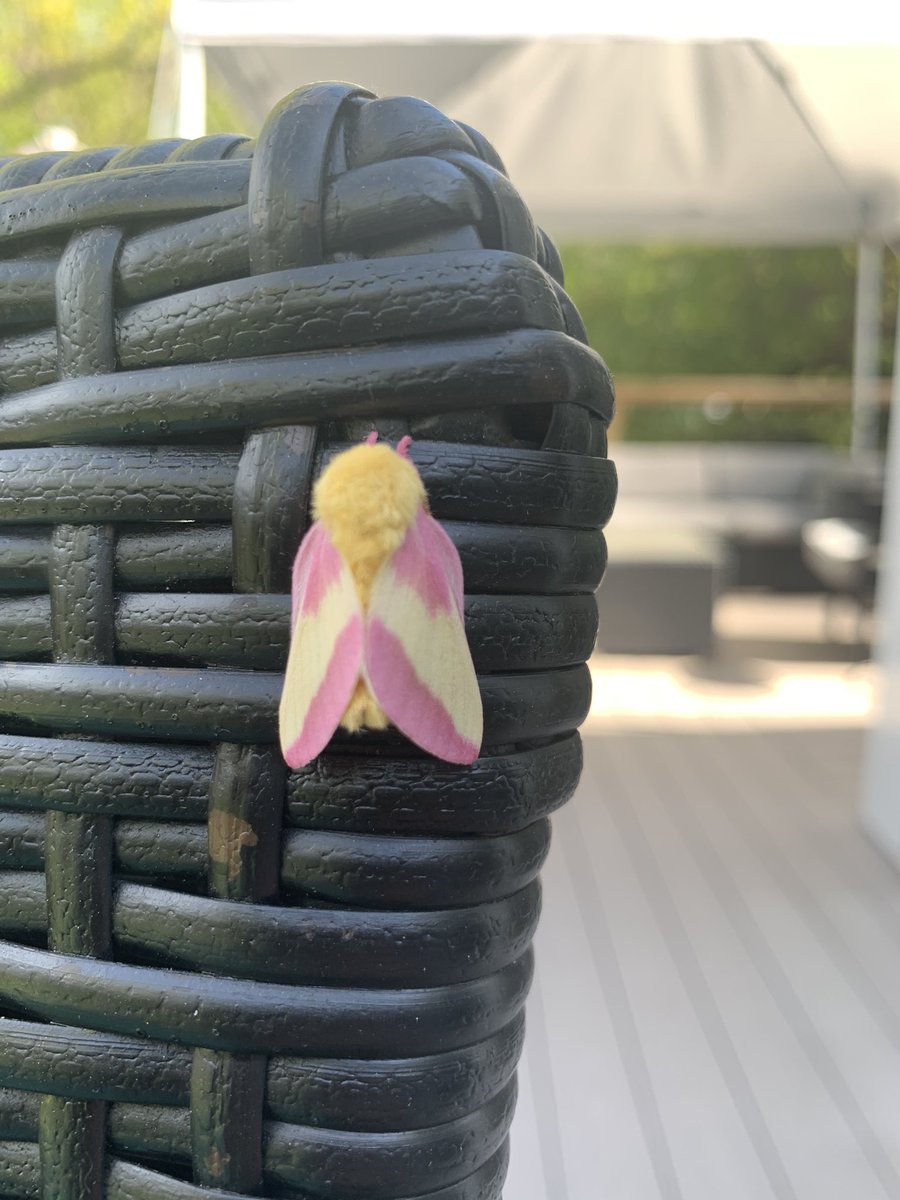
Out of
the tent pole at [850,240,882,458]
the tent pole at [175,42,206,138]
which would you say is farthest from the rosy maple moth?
the tent pole at [850,240,882,458]

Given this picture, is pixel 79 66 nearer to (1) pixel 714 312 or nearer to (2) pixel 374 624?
(1) pixel 714 312

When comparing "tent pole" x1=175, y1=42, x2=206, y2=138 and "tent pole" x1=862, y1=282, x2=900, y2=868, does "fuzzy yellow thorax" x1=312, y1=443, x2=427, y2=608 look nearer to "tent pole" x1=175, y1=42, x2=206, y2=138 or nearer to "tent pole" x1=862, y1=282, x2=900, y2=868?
"tent pole" x1=862, y1=282, x2=900, y2=868

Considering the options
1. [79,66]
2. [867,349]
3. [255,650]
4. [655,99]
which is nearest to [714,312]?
[867,349]

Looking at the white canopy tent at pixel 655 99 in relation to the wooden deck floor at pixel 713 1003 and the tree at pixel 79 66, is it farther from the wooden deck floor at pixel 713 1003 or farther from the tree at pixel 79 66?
the tree at pixel 79 66

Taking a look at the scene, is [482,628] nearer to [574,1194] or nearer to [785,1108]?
[574,1194]

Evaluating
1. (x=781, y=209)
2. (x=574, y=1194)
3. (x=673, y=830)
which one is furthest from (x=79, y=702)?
(x=781, y=209)

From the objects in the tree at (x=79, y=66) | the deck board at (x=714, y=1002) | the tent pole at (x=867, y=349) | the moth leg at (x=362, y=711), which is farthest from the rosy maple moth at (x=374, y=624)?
the tree at (x=79, y=66)
